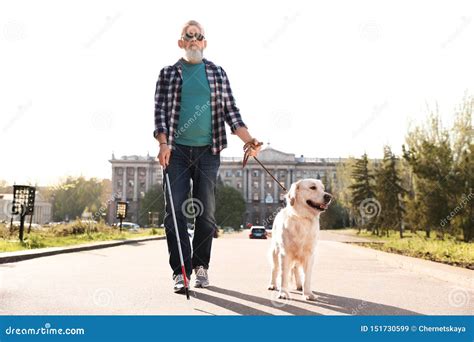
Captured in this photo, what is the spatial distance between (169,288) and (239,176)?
11272cm

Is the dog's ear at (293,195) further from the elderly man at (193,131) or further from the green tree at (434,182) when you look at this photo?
the green tree at (434,182)

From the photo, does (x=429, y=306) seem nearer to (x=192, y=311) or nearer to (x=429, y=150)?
(x=192, y=311)

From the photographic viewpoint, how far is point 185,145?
5.16 metres

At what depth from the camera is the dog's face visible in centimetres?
479

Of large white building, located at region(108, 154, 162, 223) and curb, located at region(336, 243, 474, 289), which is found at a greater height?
large white building, located at region(108, 154, 162, 223)

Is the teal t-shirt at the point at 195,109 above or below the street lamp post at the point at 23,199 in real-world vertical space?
above

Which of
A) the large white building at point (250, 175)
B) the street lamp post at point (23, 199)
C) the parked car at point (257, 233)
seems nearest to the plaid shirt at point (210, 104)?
the street lamp post at point (23, 199)

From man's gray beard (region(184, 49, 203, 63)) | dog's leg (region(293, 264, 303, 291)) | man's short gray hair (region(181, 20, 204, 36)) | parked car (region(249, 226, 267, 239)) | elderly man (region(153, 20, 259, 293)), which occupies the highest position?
man's short gray hair (region(181, 20, 204, 36))

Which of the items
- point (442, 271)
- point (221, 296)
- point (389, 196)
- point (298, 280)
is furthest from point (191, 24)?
point (389, 196)

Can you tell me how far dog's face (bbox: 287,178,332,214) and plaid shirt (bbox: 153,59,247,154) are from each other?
813mm

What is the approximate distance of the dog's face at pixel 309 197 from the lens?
4.79 meters

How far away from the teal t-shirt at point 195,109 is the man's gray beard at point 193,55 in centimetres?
8

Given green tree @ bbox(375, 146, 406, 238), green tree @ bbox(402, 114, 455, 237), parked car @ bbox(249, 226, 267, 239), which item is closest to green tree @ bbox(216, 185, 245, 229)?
parked car @ bbox(249, 226, 267, 239)

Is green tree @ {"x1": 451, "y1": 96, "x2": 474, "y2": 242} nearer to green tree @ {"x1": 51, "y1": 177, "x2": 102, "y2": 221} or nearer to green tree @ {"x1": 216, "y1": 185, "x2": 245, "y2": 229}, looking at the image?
green tree @ {"x1": 216, "y1": 185, "x2": 245, "y2": 229}
